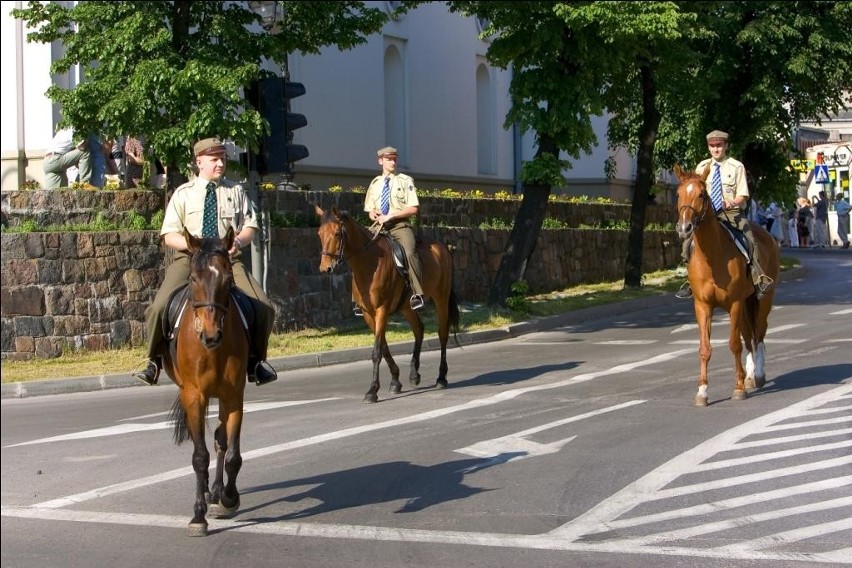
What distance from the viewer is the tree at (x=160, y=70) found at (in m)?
17.3

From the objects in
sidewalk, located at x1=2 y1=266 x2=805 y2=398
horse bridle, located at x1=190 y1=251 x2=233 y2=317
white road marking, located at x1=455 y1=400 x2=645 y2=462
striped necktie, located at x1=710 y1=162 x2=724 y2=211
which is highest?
striped necktie, located at x1=710 y1=162 x2=724 y2=211

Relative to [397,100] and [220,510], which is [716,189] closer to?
[220,510]

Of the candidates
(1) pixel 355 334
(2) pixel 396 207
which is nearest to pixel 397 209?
(2) pixel 396 207

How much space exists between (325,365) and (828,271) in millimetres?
20741

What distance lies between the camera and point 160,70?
17.2 m

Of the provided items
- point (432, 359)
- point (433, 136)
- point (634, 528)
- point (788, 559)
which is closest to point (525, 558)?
point (634, 528)

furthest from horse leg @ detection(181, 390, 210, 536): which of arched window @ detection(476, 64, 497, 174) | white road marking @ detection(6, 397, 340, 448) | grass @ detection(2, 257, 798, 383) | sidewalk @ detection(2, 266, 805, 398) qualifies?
arched window @ detection(476, 64, 497, 174)

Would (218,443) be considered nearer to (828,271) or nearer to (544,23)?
(544,23)

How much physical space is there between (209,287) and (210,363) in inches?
23.9

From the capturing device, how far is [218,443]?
8297 mm

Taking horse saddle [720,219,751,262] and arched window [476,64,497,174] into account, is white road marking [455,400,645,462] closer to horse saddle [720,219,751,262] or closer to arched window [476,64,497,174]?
horse saddle [720,219,751,262]

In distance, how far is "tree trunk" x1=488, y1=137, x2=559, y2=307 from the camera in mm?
23484

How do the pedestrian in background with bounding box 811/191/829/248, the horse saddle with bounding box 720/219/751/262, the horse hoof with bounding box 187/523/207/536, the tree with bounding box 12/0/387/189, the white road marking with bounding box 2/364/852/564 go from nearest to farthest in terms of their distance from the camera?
1. the white road marking with bounding box 2/364/852/564
2. the horse hoof with bounding box 187/523/207/536
3. the horse saddle with bounding box 720/219/751/262
4. the tree with bounding box 12/0/387/189
5. the pedestrian in background with bounding box 811/191/829/248

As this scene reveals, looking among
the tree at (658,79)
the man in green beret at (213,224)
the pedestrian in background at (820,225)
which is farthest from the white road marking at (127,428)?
the pedestrian in background at (820,225)
